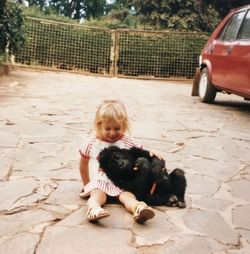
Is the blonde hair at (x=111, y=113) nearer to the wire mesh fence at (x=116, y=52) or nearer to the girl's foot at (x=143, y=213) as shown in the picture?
the girl's foot at (x=143, y=213)

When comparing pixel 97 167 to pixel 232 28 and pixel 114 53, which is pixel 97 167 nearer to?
pixel 232 28

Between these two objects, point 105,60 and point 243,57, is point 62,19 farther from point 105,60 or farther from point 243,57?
point 243,57

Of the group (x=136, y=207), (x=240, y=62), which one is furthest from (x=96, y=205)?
(x=240, y=62)

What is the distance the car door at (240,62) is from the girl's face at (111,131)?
13.6ft

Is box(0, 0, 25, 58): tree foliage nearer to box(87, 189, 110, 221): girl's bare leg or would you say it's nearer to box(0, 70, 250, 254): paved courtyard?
box(0, 70, 250, 254): paved courtyard

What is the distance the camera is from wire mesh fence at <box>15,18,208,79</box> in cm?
1502

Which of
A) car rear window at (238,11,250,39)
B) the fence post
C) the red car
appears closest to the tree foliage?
the fence post

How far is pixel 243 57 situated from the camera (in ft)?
23.1

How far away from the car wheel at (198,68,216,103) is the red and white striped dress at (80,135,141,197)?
5620 millimetres

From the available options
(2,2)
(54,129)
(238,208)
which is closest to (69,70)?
(2,2)

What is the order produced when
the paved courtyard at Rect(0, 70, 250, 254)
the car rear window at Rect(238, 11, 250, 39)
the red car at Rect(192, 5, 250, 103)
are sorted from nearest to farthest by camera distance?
1. the paved courtyard at Rect(0, 70, 250, 254)
2. the red car at Rect(192, 5, 250, 103)
3. the car rear window at Rect(238, 11, 250, 39)

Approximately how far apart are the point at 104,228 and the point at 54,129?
3016 millimetres

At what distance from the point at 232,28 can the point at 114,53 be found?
7499 mm

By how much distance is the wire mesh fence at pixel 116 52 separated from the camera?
15023 mm
